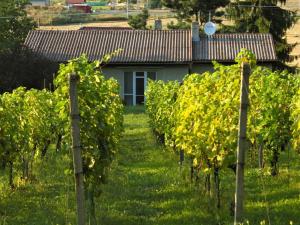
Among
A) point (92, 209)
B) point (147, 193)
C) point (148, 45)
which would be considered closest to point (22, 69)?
point (148, 45)

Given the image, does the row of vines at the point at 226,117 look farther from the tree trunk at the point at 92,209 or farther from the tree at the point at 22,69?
the tree at the point at 22,69

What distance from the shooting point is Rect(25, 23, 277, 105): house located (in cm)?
3116

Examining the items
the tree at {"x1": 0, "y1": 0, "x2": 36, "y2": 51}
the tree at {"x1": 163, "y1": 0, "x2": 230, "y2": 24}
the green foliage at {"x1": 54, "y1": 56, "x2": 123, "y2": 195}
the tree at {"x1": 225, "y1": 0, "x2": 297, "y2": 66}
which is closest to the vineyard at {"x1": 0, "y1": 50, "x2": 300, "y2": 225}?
the green foliage at {"x1": 54, "y1": 56, "x2": 123, "y2": 195}

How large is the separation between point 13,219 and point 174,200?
2.44m

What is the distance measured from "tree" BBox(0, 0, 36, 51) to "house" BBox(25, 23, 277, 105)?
6.22 meters

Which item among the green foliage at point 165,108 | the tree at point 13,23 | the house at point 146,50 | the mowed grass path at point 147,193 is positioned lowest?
the mowed grass path at point 147,193

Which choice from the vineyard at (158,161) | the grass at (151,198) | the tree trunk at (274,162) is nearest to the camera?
the vineyard at (158,161)

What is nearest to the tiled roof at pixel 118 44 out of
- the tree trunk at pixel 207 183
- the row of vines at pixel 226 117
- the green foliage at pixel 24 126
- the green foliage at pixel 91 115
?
the green foliage at pixel 24 126

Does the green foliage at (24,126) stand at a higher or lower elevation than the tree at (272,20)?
lower

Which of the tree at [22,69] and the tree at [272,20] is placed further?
the tree at [272,20]

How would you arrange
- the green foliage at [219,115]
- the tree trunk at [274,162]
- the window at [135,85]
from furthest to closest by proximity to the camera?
the window at [135,85], the tree trunk at [274,162], the green foliage at [219,115]

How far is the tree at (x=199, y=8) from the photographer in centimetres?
4262

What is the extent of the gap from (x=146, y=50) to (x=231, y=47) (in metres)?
4.30

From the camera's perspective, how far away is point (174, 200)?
978 centimetres
